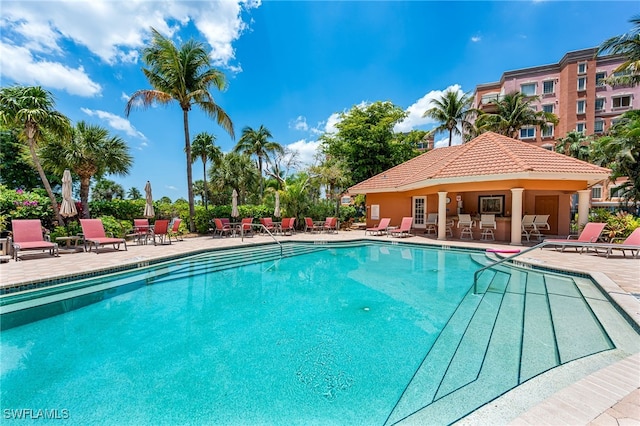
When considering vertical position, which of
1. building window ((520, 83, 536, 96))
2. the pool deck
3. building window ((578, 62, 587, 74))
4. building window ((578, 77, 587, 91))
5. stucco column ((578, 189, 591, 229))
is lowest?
the pool deck

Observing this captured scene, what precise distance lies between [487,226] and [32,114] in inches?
816

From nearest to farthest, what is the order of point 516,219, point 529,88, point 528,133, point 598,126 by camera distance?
point 516,219 < point 598,126 < point 528,133 < point 529,88

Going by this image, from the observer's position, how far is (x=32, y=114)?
10617mm

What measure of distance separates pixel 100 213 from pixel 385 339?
57.5ft

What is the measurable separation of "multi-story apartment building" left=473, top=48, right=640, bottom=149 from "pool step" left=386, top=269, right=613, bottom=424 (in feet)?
121

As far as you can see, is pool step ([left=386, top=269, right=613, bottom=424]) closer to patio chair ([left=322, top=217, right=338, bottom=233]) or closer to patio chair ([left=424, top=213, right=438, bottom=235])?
patio chair ([left=424, top=213, right=438, bottom=235])

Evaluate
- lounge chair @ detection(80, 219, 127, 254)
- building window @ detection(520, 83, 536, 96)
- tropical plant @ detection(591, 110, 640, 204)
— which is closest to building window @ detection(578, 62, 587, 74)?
building window @ detection(520, 83, 536, 96)

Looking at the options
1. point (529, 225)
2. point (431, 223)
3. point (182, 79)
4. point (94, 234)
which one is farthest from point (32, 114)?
point (529, 225)

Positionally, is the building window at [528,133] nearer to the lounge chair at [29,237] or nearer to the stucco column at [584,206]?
the stucco column at [584,206]

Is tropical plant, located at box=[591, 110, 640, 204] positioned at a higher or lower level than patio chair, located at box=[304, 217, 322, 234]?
higher

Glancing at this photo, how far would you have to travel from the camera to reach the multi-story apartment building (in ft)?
108

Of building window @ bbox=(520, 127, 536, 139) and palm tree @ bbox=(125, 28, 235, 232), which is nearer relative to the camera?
palm tree @ bbox=(125, 28, 235, 232)

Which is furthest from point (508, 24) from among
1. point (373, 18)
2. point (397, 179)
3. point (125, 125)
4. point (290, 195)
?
point (125, 125)

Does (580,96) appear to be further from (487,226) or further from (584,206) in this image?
(487,226)
